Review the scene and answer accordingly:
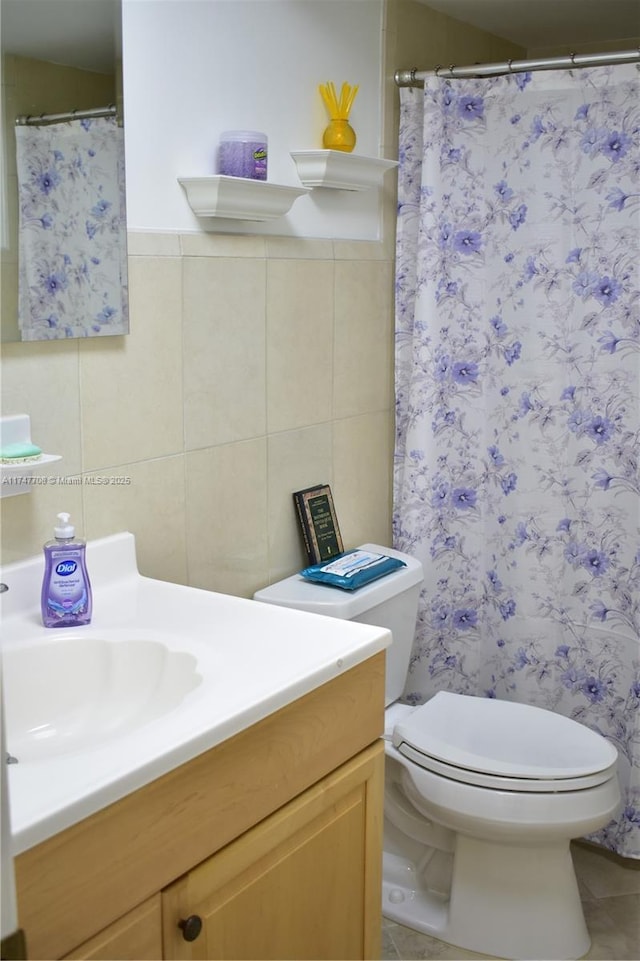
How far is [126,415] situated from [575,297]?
3.88ft

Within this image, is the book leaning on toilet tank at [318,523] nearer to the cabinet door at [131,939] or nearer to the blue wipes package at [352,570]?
the blue wipes package at [352,570]

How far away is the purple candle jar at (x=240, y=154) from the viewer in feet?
6.42

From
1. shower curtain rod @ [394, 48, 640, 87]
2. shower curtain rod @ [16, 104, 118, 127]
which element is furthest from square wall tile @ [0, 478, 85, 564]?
shower curtain rod @ [394, 48, 640, 87]

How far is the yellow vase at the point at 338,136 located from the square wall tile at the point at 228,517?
0.70 m

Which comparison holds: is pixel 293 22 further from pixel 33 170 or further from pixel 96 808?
pixel 96 808

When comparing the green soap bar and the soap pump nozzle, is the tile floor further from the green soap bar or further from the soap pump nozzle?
the green soap bar

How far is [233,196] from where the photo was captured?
1926 millimetres

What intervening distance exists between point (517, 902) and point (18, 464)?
142 centimetres

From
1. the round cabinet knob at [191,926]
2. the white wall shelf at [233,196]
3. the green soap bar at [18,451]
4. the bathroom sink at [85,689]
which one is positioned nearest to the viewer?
the round cabinet knob at [191,926]

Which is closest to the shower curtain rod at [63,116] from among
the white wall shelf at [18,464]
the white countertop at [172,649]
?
the white wall shelf at [18,464]

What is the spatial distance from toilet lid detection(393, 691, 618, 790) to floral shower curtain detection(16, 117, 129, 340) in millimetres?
1075

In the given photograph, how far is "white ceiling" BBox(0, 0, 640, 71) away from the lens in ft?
5.13


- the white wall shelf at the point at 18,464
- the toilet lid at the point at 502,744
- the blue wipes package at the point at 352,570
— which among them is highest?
the white wall shelf at the point at 18,464

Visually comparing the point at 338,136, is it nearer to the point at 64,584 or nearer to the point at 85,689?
the point at 64,584
